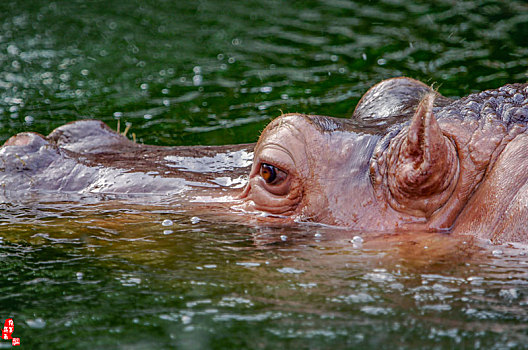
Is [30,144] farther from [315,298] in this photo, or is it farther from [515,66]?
[515,66]

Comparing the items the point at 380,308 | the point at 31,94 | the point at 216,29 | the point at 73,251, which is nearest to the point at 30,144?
the point at 73,251

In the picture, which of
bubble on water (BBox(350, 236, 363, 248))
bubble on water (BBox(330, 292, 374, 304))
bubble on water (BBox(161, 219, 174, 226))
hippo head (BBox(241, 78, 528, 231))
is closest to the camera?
bubble on water (BBox(330, 292, 374, 304))

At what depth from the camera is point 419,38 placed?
394 inches

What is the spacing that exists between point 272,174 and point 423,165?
940 millimetres

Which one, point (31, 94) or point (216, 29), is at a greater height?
point (216, 29)

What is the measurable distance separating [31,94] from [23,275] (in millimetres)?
5554

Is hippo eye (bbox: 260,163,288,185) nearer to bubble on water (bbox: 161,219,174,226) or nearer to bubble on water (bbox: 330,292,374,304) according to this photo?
bubble on water (bbox: 161,219,174,226)

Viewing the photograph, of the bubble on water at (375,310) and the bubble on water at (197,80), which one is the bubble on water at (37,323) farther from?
the bubble on water at (197,80)

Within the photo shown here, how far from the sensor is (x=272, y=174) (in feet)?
14.5

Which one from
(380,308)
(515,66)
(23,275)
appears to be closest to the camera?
(380,308)

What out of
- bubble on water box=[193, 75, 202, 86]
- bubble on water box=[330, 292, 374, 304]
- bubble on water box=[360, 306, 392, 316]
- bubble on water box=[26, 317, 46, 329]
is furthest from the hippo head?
bubble on water box=[193, 75, 202, 86]

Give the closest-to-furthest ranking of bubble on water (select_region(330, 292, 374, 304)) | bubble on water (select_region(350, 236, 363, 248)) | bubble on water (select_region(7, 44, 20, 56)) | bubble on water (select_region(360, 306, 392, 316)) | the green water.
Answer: the green water → bubble on water (select_region(360, 306, 392, 316)) → bubble on water (select_region(330, 292, 374, 304)) → bubble on water (select_region(350, 236, 363, 248)) → bubble on water (select_region(7, 44, 20, 56))

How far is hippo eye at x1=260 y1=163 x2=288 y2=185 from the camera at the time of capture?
4402 millimetres

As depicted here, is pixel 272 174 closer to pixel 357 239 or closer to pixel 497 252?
pixel 357 239
